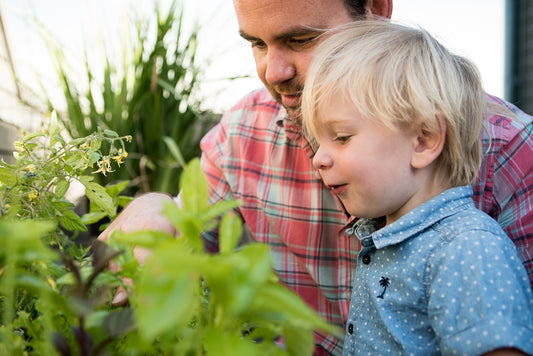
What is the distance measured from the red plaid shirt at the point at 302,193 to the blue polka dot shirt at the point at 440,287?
300mm

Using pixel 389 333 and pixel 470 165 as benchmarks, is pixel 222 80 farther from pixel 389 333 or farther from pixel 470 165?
pixel 389 333

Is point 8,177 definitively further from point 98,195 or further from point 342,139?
point 342,139

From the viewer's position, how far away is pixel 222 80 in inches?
102

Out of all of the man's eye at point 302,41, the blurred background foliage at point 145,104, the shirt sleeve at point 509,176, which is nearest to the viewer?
the shirt sleeve at point 509,176

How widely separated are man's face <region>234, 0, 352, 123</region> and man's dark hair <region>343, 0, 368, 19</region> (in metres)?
0.02

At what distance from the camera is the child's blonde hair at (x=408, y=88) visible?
1.02 m

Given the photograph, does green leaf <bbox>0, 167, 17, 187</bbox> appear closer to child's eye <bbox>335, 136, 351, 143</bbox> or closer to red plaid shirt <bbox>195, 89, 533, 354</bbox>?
child's eye <bbox>335, 136, 351, 143</bbox>

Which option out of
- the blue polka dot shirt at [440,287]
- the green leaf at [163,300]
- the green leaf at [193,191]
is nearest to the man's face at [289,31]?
the blue polka dot shirt at [440,287]

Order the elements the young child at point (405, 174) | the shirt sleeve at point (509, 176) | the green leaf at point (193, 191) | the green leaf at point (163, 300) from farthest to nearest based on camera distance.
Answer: the shirt sleeve at point (509, 176), the young child at point (405, 174), the green leaf at point (193, 191), the green leaf at point (163, 300)

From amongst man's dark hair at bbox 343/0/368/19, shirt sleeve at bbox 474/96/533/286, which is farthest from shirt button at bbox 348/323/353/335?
man's dark hair at bbox 343/0/368/19

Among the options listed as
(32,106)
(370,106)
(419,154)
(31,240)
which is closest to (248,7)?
(370,106)

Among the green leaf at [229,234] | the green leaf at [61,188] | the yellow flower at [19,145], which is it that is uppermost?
the green leaf at [229,234]

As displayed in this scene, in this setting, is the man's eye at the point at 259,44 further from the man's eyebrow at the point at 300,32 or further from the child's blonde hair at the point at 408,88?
the child's blonde hair at the point at 408,88

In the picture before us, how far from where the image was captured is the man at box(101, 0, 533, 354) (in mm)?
1301
